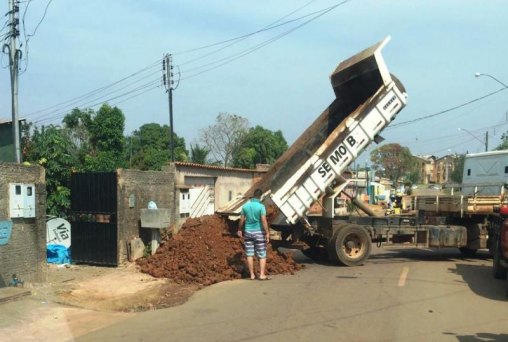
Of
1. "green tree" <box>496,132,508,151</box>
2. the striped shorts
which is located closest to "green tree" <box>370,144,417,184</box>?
"green tree" <box>496,132,508,151</box>

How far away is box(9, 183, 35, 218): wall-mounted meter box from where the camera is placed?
9219mm

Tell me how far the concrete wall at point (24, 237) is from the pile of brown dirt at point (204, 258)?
2.28 metres

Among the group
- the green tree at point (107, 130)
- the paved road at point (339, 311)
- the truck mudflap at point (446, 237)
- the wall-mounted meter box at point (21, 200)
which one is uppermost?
the green tree at point (107, 130)

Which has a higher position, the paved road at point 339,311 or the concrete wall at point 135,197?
the concrete wall at point 135,197

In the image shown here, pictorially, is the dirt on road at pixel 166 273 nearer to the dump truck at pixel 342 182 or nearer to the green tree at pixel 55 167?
the dump truck at pixel 342 182

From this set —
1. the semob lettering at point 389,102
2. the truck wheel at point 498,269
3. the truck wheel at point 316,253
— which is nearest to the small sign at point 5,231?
the truck wheel at point 316,253

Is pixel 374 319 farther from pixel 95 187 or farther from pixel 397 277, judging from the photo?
pixel 95 187

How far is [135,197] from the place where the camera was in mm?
12992

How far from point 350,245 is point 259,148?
44.2 meters

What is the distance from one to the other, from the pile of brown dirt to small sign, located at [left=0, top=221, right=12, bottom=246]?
2.96 metres

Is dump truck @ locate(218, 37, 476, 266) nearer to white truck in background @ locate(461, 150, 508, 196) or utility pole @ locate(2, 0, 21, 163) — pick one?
white truck in background @ locate(461, 150, 508, 196)

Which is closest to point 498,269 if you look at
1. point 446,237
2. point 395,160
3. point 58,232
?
point 446,237

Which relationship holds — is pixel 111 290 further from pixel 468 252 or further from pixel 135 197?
pixel 468 252

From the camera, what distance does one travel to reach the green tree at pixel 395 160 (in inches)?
3733
